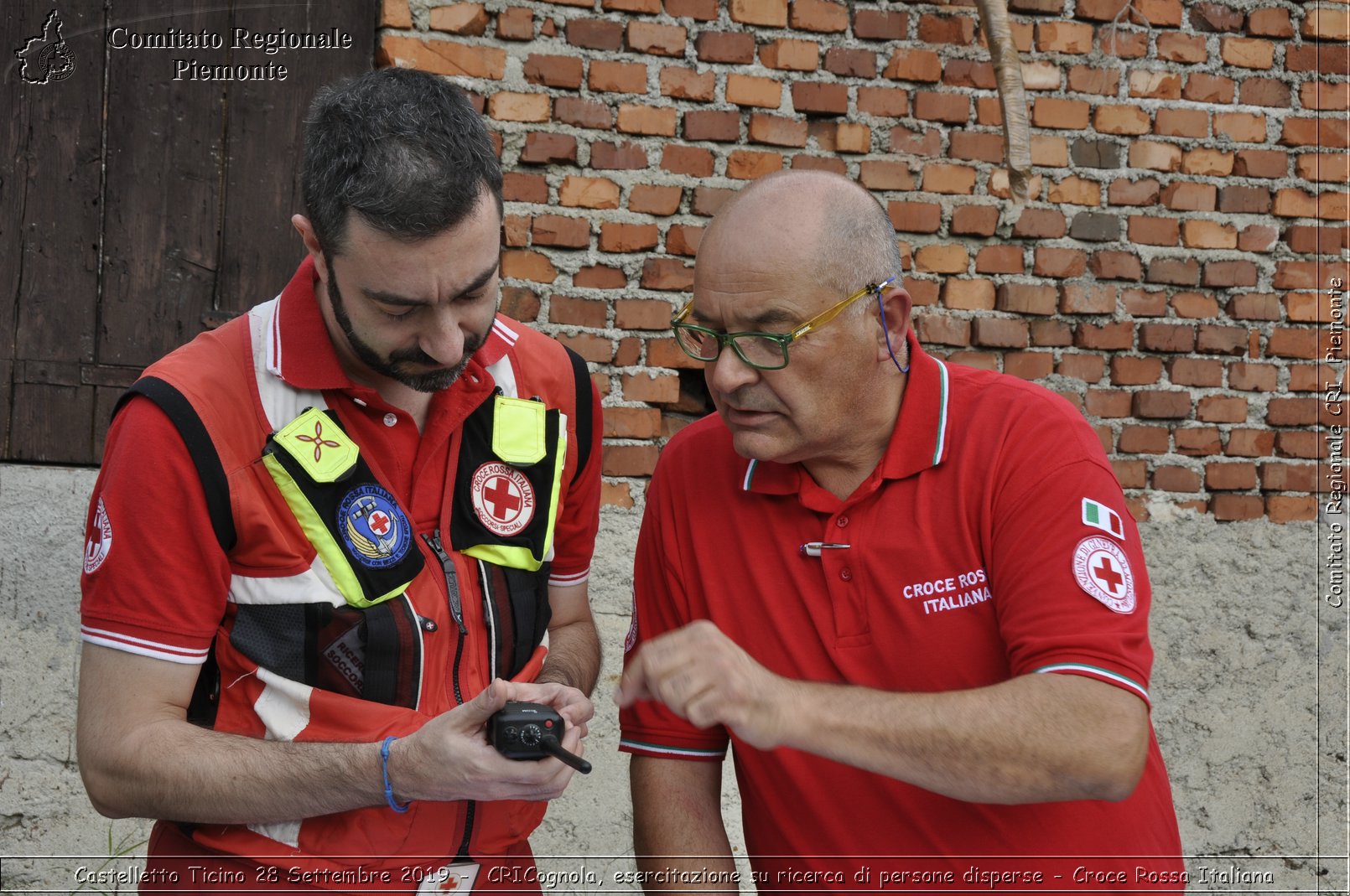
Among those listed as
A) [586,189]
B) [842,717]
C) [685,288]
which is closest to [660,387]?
[685,288]

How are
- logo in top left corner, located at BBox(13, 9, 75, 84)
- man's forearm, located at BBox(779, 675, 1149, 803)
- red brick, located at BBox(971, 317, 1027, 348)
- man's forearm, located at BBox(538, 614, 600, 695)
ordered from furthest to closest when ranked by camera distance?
red brick, located at BBox(971, 317, 1027, 348)
logo in top left corner, located at BBox(13, 9, 75, 84)
man's forearm, located at BBox(538, 614, 600, 695)
man's forearm, located at BBox(779, 675, 1149, 803)

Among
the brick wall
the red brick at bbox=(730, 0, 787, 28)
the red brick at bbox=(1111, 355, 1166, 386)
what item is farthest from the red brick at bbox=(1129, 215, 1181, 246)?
the red brick at bbox=(730, 0, 787, 28)

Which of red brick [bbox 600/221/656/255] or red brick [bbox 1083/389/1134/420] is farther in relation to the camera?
red brick [bbox 1083/389/1134/420]

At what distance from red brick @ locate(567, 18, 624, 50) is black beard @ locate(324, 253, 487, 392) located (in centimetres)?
164

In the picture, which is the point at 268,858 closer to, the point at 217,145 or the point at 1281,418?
the point at 217,145

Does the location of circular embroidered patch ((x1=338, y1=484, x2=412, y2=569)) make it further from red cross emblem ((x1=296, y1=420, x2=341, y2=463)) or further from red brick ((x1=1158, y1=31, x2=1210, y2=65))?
red brick ((x1=1158, y1=31, x2=1210, y2=65))

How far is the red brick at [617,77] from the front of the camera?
3484 millimetres

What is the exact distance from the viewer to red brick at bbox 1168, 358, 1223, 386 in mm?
3877

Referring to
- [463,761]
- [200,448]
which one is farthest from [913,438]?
[200,448]

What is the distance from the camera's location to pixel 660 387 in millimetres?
3604

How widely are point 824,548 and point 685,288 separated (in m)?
1.54

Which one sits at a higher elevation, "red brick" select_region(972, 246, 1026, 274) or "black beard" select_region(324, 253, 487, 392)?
"red brick" select_region(972, 246, 1026, 274)

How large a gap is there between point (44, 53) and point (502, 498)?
2187 millimetres

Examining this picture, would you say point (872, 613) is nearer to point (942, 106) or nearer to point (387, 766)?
point (387, 766)
